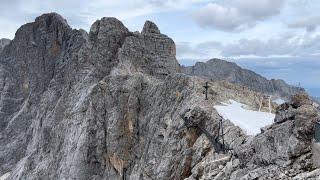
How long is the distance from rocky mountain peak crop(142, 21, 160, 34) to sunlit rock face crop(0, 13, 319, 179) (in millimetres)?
154

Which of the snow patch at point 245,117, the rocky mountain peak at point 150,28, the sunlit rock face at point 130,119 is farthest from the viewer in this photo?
the rocky mountain peak at point 150,28

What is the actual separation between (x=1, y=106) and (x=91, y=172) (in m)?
70.2

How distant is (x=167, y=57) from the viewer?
238 feet

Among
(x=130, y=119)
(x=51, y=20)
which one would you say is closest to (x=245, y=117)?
(x=130, y=119)

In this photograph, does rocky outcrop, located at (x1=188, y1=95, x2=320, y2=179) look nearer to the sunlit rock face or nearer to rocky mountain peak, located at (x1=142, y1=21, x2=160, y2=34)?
the sunlit rock face

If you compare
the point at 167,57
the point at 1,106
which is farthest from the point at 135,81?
the point at 1,106

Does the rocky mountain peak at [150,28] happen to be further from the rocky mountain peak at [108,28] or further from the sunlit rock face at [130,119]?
the rocky mountain peak at [108,28]

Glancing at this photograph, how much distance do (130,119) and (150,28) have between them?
76.8 ft

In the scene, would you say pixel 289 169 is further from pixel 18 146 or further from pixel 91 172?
pixel 18 146

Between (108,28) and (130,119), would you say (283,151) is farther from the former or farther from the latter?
(108,28)

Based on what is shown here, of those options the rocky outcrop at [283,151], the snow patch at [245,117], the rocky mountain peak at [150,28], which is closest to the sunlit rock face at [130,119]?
the rocky outcrop at [283,151]

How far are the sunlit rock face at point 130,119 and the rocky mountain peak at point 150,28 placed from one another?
0.51 feet

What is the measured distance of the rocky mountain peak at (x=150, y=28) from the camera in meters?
74.9

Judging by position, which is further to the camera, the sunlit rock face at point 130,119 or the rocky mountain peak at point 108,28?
the rocky mountain peak at point 108,28
